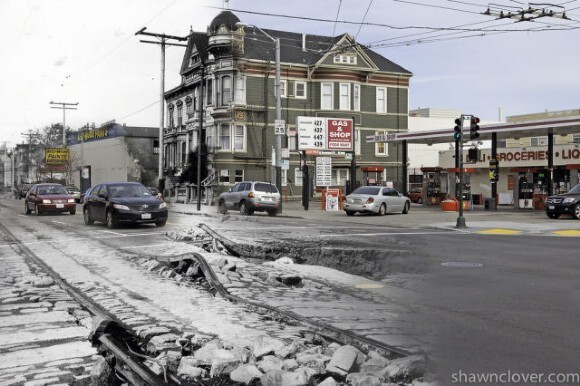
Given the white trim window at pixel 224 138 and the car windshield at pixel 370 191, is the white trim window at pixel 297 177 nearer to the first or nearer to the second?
the white trim window at pixel 224 138

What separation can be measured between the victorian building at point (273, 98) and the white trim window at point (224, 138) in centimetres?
8

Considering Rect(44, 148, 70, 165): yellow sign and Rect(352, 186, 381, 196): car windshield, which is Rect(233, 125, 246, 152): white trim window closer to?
Rect(352, 186, 381, 196): car windshield

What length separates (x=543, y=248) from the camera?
1535 cm

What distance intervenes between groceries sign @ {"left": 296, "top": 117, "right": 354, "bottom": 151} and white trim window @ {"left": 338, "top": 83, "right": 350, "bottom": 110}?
10166 mm

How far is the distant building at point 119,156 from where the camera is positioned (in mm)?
69438

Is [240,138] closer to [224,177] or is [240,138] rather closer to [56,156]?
[224,177]

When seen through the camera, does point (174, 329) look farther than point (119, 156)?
No

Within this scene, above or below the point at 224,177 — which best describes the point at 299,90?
above

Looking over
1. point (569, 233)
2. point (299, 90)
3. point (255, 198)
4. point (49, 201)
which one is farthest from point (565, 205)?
point (299, 90)

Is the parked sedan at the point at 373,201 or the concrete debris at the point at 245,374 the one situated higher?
the parked sedan at the point at 373,201

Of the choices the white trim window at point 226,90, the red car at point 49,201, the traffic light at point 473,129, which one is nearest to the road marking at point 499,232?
the traffic light at point 473,129

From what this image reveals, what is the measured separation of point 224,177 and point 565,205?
2805 cm

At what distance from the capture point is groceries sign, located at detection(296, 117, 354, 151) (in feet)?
135

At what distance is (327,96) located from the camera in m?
52.6
